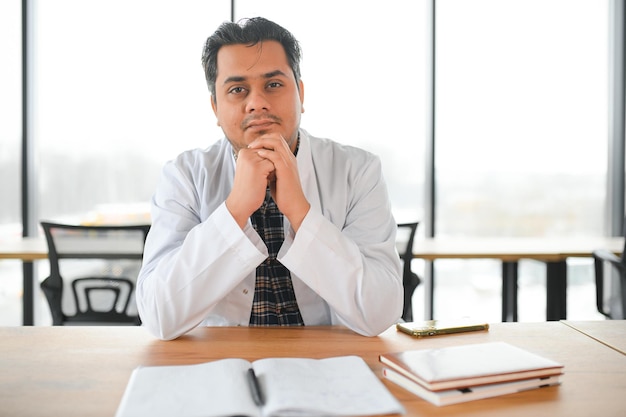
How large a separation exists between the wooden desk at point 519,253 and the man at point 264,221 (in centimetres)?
155

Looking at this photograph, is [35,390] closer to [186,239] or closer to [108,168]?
[186,239]

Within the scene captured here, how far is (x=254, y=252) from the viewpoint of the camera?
4.85 ft

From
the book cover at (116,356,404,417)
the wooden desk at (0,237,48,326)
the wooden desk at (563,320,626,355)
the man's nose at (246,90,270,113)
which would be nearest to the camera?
the book cover at (116,356,404,417)

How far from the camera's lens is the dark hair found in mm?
1762

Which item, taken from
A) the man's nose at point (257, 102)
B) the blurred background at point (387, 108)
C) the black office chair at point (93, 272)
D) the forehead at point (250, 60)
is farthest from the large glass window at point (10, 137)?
the man's nose at point (257, 102)

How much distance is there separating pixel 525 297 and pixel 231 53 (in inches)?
127

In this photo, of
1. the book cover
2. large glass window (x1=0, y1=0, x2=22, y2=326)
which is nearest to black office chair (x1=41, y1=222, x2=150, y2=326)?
the book cover

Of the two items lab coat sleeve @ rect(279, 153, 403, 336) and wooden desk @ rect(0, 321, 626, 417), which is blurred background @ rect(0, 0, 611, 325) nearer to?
lab coat sleeve @ rect(279, 153, 403, 336)

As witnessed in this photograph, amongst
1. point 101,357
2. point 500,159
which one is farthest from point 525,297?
point 101,357

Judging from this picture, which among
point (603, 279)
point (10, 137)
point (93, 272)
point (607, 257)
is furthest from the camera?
point (10, 137)

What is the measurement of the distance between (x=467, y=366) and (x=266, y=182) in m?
0.75

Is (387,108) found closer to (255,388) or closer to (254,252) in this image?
(254,252)

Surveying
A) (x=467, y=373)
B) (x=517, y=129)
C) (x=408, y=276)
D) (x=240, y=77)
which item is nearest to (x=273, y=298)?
(x=240, y=77)

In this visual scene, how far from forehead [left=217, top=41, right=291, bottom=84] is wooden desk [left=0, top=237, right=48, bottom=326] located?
6.49 feet
